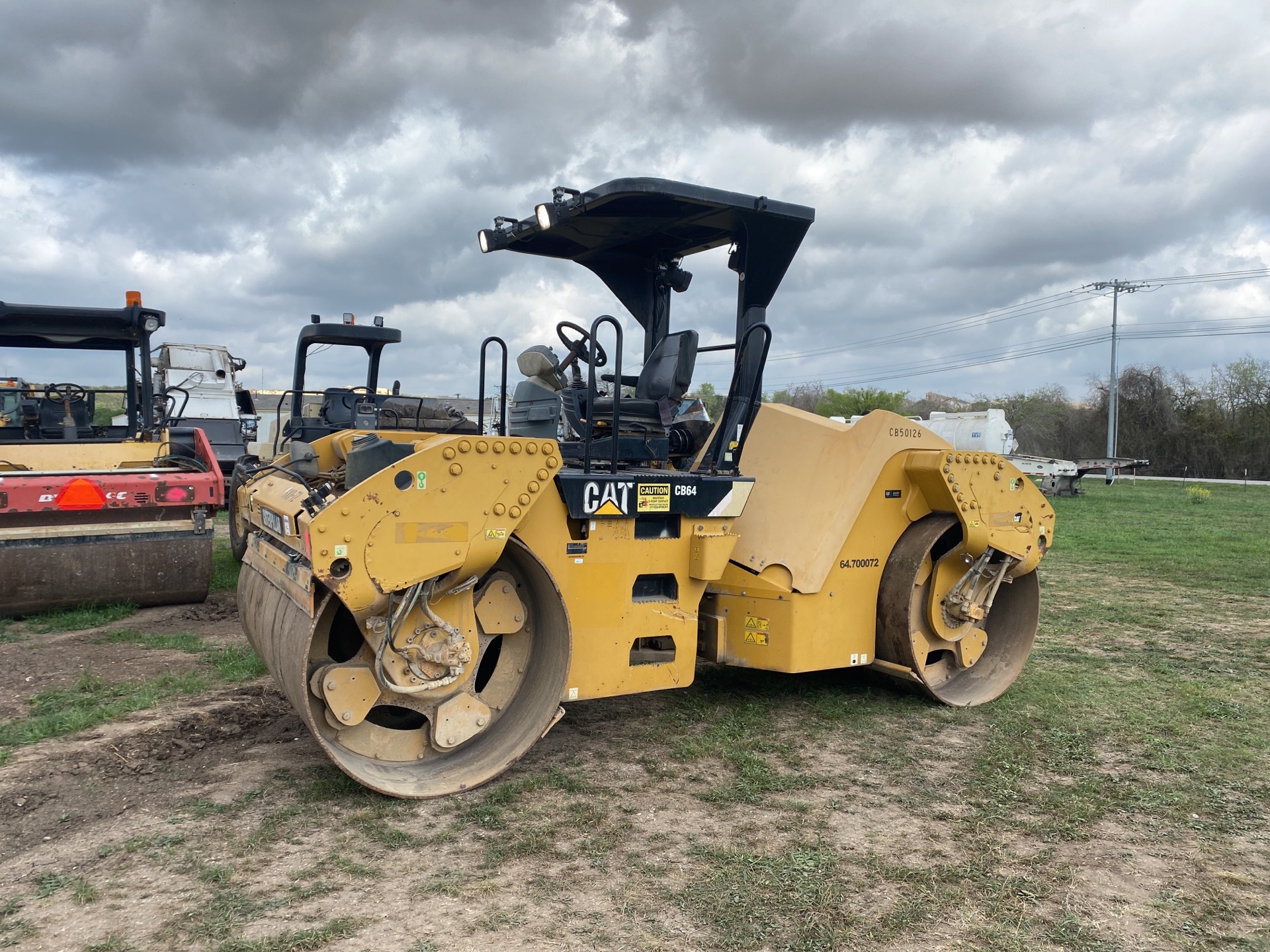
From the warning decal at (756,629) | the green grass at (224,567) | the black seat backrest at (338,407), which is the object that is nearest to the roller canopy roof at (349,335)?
the black seat backrest at (338,407)

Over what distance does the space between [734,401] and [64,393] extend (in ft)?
22.9

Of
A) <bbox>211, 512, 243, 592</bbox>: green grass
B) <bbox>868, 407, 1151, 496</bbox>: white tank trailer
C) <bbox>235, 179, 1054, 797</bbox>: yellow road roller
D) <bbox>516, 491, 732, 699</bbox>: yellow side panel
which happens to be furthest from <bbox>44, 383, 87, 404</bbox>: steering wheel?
<bbox>868, 407, 1151, 496</bbox>: white tank trailer

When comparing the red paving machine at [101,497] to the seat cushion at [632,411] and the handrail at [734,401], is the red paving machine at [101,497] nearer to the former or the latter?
the seat cushion at [632,411]

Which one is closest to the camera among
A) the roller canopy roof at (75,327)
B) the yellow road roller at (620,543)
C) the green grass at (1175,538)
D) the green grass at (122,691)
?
the yellow road roller at (620,543)

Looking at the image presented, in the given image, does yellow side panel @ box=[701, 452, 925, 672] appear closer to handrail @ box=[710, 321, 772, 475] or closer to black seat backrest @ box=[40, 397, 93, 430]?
handrail @ box=[710, 321, 772, 475]

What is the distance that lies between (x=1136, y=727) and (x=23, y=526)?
274 inches

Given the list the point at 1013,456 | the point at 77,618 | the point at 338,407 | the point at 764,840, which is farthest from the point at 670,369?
the point at 1013,456

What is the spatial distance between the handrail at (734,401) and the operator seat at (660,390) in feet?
1.03

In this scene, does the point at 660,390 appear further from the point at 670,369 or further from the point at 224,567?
the point at 224,567

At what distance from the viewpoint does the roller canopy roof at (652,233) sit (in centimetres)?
454

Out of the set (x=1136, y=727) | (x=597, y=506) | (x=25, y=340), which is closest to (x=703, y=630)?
(x=597, y=506)

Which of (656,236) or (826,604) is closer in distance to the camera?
(826,604)

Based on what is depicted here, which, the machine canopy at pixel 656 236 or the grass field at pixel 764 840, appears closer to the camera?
the grass field at pixel 764 840

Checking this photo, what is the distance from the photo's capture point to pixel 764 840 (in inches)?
135
